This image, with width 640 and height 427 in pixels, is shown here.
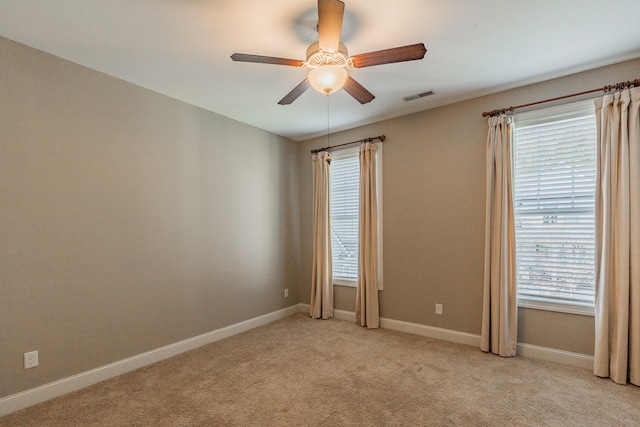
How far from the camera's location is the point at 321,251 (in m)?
4.78

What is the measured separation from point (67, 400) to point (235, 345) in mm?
1541

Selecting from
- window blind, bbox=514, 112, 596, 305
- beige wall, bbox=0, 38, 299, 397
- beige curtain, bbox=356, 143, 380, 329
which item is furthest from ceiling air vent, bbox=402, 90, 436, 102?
beige wall, bbox=0, 38, 299, 397

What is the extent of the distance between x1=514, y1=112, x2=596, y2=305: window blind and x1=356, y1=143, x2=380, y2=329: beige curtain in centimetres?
162

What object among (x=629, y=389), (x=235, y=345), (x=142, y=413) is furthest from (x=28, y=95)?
(x=629, y=389)

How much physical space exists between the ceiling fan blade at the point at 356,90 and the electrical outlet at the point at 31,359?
3.14 metres

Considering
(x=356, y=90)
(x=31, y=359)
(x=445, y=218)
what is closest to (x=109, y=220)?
(x=31, y=359)

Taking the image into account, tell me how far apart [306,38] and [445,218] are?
2.49 metres

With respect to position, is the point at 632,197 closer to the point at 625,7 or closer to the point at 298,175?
the point at 625,7

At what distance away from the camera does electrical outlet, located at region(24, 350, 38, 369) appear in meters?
2.47

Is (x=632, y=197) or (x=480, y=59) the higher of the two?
(x=480, y=59)

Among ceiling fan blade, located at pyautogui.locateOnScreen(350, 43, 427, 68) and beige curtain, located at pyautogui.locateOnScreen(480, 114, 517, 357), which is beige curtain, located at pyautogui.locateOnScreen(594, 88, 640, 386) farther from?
ceiling fan blade, located at pyautogui.locateOnScreen(350, 43, 427, 68)

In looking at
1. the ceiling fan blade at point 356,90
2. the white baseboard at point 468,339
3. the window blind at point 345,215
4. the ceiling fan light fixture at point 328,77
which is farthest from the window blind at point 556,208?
the ceiling fan light fixture at point 328,77

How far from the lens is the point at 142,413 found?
2350 mm

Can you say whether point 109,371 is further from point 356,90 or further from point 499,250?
point 499,250
